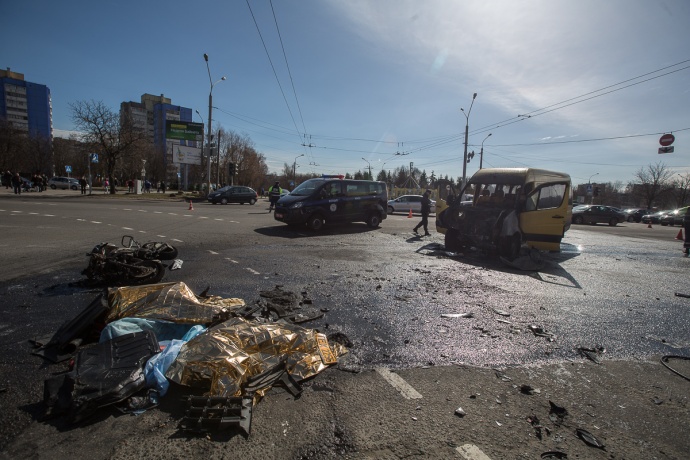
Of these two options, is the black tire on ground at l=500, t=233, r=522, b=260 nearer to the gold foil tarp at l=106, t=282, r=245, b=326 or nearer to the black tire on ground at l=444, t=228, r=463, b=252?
the black tire on ground at l=444, t=228, r=463, b=252

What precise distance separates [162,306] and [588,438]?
3.92 metres

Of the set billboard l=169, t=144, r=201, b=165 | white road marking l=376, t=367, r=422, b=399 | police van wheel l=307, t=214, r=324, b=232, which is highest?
billboard l=169, t=144, r=201, b=165

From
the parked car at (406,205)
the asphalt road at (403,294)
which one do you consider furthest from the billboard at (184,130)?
the asphalt road at (403,294)

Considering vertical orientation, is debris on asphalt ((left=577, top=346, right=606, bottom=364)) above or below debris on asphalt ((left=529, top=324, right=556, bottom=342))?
below

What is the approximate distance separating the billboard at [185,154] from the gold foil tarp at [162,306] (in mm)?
37418

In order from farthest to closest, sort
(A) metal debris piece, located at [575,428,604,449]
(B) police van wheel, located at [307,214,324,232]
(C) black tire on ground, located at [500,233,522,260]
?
(B) police van wheel, located at [307,214,324,232] < (C) black tire on ground, located at [500,233,522,260] < (A) metal debris piece, located at [575,428,604,449]

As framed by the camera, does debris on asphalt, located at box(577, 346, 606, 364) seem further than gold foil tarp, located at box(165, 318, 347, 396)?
Yes

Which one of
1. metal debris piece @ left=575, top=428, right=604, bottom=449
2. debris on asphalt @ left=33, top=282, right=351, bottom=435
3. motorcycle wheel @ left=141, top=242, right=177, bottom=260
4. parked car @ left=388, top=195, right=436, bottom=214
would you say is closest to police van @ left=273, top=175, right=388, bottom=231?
motorcycle wheel @ left=141, top=242, right=177, bottom=260

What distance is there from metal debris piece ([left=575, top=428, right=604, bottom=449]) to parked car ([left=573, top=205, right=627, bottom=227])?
98.7 ft

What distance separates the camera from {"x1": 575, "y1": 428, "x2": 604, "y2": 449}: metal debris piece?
224cm

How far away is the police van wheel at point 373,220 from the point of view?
14.3 m

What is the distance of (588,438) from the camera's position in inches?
90.3

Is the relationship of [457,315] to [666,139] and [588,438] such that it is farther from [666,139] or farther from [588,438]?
[666,139]

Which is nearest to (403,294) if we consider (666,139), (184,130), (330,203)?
(330,203)
